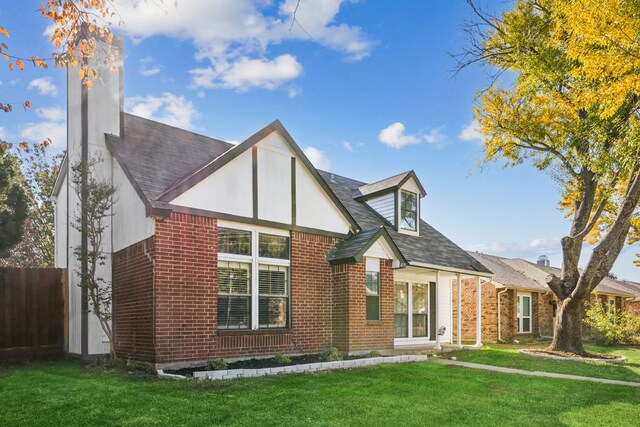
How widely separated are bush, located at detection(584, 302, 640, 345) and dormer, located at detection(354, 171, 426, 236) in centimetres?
828

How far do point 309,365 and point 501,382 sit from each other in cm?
395

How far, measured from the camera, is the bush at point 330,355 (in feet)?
38.3

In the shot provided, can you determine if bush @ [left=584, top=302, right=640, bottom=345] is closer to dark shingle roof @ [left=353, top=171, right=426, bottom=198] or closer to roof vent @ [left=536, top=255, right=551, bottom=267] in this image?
dark shingle roof @ [left=353, top=171, right=426, bottom=198]

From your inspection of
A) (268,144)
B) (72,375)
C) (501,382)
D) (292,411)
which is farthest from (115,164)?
(501,382)

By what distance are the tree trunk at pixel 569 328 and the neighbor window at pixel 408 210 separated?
5.67 meters

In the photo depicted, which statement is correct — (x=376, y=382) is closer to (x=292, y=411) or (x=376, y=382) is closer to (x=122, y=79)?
(x=292, y=411)

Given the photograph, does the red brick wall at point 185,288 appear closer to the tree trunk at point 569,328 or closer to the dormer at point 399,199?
the dormer at point 399,199

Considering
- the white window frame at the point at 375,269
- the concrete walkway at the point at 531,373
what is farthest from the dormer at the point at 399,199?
the concrete walkway at the point at 531,373

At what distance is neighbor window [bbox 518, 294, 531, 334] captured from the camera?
2533 centimetres

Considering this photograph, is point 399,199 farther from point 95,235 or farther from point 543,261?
point 543,261

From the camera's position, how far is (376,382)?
30.9 ft

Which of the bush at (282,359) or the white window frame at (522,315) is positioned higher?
the bush at (282,359)

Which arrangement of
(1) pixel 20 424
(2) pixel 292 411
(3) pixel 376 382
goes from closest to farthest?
(1) pixel 20 424
(2) pixel 292 411
(3) pixel 376 382

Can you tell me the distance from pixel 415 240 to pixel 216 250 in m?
9.05
